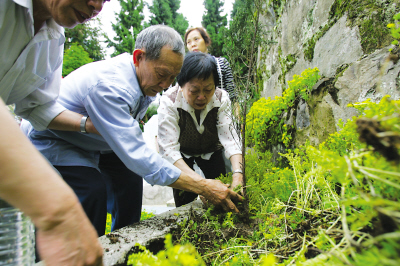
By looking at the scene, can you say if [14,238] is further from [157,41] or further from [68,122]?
[157,41]

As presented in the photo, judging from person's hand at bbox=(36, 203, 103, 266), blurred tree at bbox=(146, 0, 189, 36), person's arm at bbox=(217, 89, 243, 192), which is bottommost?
person's hand at bbox=(36, 203, 103, 266)

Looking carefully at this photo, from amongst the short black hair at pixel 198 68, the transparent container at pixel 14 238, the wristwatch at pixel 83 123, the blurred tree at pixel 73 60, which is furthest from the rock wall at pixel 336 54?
the blurred tree at pixel 73 60

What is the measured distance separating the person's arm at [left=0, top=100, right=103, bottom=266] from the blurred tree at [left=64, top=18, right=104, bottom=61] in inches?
754

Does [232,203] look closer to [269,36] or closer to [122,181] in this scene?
[122,181]

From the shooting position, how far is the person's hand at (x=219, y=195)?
173cm

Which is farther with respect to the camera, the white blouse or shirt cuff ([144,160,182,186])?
shirt cuff ([144,160,182,186])

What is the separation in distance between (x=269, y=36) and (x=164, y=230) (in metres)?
3.47

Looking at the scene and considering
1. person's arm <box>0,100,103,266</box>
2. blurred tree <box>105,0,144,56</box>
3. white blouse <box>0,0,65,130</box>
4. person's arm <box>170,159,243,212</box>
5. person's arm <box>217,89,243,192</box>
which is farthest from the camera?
blurred tree <box>105,0,144,56</box>

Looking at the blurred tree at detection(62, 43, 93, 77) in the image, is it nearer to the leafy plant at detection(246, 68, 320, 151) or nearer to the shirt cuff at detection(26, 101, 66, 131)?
the shirt cuff at detection(26, 101, 66, 131)

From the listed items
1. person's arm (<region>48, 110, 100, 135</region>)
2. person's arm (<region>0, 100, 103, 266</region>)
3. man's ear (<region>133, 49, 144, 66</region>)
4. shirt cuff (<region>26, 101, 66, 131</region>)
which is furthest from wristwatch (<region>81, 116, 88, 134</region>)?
person's arm (<region>0, 100, 103, 266</region>)

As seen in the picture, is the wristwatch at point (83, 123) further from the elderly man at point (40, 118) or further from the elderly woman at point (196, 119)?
the elderly woman at point (196, 119)

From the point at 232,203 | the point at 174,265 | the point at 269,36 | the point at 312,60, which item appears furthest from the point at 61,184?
the point at 269,36

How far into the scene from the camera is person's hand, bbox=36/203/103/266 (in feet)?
1.95

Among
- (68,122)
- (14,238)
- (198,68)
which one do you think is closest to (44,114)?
(68,122)
